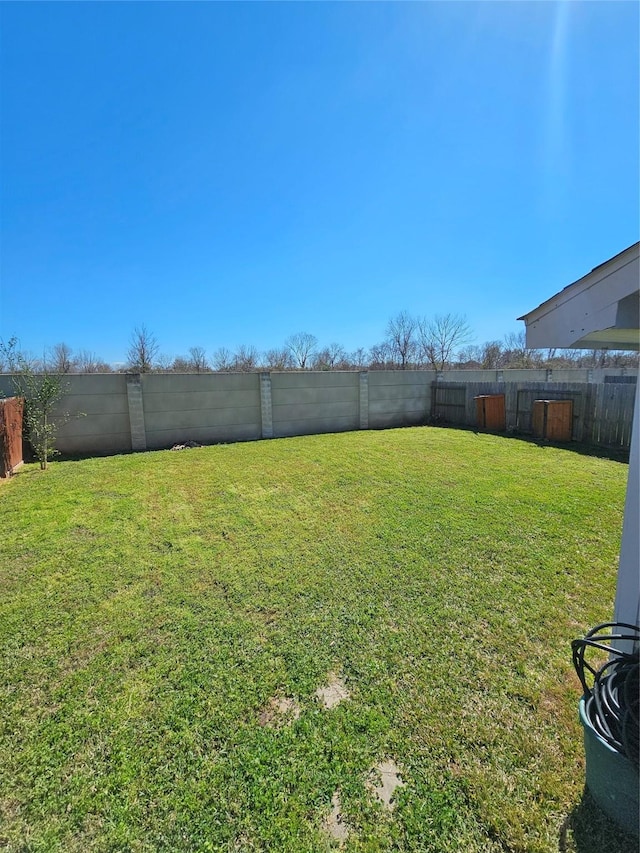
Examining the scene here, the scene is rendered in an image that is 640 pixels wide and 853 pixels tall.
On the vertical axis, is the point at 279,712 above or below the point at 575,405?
below

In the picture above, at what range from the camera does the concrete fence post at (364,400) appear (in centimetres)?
1138

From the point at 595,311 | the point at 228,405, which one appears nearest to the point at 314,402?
the point at 228,405

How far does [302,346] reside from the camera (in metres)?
31.3

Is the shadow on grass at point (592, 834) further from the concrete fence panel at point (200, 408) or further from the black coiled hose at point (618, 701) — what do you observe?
the concrete fence panel at point (200, 408)

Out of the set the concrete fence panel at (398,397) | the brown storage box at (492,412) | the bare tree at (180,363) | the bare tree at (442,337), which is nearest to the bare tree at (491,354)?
the bare tree at (442,337)

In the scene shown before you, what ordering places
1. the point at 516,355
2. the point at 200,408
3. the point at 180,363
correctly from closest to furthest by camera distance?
the point at 200,408, the point at 180,363, the point at 516,355

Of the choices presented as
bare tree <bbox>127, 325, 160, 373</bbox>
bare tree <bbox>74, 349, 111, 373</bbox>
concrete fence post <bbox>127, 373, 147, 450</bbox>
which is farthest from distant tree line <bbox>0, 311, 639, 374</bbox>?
concrete fence post <bbox>127, 373, 147, 450</bbox>

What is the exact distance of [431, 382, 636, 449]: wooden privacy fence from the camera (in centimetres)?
746

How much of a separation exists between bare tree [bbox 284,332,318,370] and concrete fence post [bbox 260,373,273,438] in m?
21.3

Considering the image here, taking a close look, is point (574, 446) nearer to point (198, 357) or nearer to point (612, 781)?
point (612, 781)

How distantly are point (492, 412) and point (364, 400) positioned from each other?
3737 mm

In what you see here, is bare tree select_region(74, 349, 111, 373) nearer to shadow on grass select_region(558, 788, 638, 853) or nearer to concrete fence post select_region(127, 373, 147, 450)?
concrete fence post select_region(127, 373, 147, 450)

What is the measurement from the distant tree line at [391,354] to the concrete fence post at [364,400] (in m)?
15.7

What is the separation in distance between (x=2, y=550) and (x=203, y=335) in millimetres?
25038
